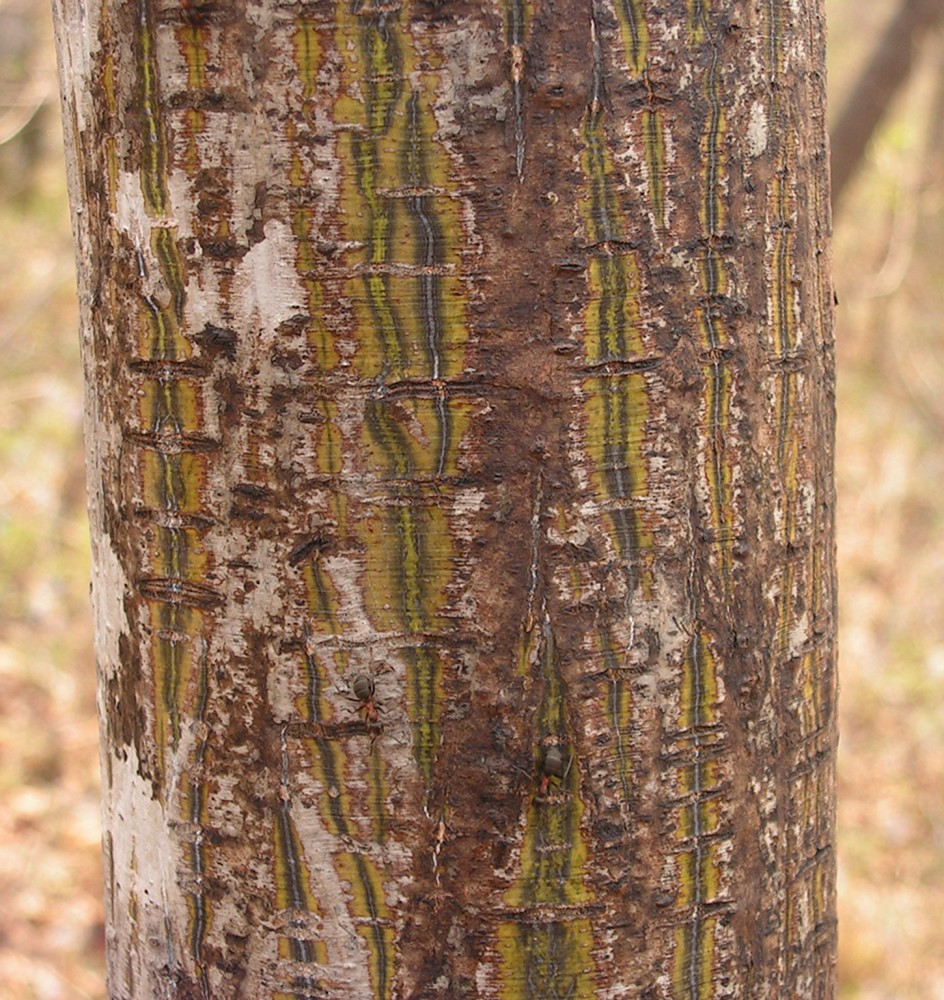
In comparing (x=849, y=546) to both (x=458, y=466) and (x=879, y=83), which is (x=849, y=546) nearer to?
(x=879, y=83)

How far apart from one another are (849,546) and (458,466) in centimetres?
663

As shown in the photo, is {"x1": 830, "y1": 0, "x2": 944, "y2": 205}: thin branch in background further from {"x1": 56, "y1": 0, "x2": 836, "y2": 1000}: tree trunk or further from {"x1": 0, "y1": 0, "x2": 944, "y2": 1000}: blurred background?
{"x1": 56, "y1": 0, "x2": 836, "y2": 1000}: tree trunk

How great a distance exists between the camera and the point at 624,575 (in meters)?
0.93

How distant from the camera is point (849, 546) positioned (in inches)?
277

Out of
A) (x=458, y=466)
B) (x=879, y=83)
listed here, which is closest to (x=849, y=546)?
(x=879, y=83)

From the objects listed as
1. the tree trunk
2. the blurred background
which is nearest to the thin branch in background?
the blurred background

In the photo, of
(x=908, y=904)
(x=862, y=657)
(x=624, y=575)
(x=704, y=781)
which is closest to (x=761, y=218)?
(x=624, y=575)

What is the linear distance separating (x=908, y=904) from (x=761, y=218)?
4677 millimetres

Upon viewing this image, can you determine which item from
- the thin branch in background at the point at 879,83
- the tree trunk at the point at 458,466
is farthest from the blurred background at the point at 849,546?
the tree trunk at the point at 458,466

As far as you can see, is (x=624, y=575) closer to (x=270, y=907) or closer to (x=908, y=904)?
(x=270, y=907)

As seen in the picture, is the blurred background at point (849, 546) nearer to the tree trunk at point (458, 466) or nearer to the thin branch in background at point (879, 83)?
the thin branch in background at point (879, 83)

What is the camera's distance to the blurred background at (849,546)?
460 cm

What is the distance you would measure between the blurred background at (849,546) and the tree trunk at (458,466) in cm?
380

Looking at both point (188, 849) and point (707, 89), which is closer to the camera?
point (707, 89)
